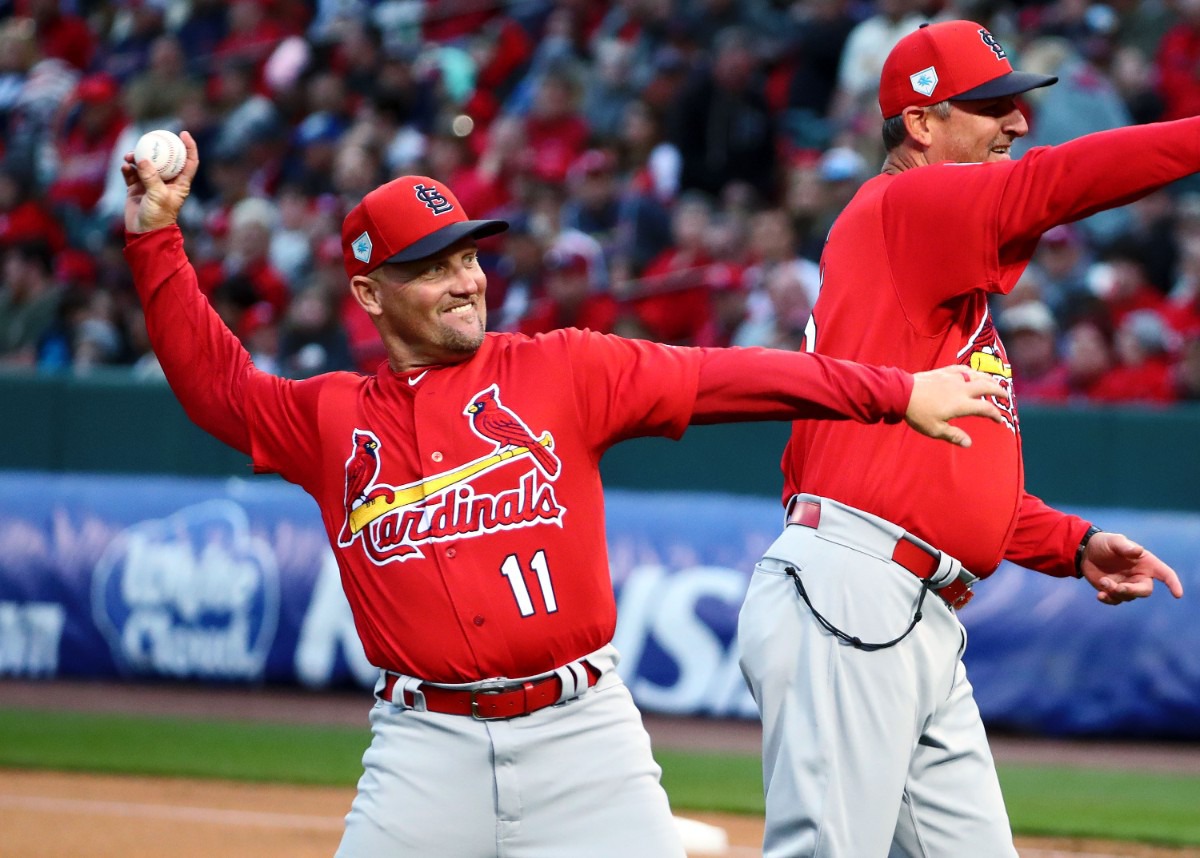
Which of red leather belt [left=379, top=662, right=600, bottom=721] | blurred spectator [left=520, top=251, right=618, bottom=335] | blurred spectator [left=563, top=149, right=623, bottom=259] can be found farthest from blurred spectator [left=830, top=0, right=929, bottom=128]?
red leather belt [left=379, top=662, right=600, bottom=721]

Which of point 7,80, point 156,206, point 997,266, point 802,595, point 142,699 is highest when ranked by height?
point 7,80

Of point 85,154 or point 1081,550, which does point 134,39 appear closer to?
point 85,154

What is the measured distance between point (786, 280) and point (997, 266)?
6448 millimetres

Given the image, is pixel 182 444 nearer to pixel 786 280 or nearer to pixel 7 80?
pixel 786 280

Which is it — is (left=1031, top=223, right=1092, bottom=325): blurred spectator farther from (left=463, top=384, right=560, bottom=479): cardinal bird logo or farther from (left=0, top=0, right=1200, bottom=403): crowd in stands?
(left=463, top=384, right=560, bottom=479): cardinal bird logo

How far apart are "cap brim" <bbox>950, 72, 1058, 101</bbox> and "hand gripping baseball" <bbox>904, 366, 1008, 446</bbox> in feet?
2.40

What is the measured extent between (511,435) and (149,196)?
1.08 meters

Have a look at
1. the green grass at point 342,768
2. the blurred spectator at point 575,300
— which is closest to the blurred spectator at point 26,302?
the green grass at point 342,768

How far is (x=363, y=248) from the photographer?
372 cm

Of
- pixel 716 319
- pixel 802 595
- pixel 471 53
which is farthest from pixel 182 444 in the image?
pixel 802 595

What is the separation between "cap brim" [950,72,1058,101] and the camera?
3682 mm

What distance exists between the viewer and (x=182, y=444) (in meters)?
11.1

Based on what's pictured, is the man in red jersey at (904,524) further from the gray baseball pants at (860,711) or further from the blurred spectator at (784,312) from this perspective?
the blurred spectator at (784,312)

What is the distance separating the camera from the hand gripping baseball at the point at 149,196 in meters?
3.94
